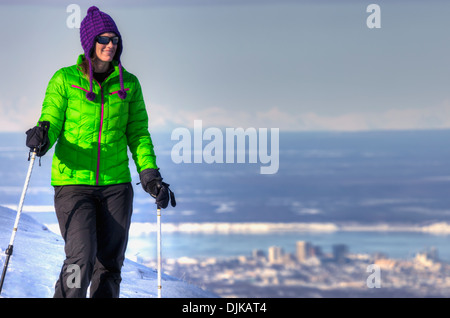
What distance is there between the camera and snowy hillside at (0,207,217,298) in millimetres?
6430

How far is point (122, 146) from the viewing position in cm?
517

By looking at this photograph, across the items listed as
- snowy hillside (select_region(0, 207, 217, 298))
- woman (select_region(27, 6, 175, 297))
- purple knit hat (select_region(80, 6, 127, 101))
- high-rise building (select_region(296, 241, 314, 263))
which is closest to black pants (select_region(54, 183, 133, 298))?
woman (select_region(27, 6, 175, 297))

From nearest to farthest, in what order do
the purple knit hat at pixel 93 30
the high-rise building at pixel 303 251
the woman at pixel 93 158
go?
1. the woman at pixel 93 158
2. the purple knit hat at pixel 93 30
3. the high-rise building at pixel 303 251

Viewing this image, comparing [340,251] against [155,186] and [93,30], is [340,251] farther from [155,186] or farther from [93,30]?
[93,30]

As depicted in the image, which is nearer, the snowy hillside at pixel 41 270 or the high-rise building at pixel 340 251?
the snowy hillside at pixel 41 270

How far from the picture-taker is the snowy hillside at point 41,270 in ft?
21.1

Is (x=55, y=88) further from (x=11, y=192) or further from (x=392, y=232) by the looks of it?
(x=392, y=232)

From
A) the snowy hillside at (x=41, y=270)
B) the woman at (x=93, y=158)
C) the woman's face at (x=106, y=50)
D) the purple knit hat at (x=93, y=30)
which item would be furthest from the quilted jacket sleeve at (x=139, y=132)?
the snowy hillside at (x=41, y=270)

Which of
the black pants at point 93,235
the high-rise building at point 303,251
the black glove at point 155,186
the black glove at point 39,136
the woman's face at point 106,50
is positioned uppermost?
the high-rise building at point 303,251

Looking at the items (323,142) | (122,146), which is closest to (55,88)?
(122,146)

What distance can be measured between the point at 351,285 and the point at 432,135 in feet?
79.2

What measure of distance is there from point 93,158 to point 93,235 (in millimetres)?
387

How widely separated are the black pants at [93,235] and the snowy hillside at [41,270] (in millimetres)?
1199

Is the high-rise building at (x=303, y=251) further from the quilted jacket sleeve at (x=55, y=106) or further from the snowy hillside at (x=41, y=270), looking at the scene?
the quilted jacket sleeve at (x=55, y=106)
